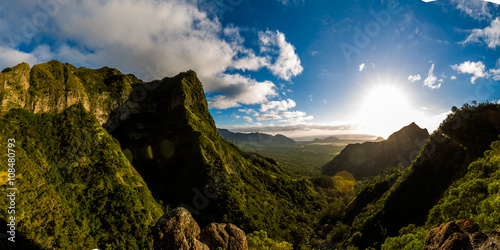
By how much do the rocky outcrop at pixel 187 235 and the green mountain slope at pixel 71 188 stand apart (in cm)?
6441

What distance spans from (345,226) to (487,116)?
63.5 metres

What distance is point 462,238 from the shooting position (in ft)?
57.9

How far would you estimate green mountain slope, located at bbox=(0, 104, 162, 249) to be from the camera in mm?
60094

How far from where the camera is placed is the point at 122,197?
82.5 meters

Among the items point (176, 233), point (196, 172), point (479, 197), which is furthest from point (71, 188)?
point (479, 197)

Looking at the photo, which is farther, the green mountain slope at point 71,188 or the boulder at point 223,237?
the green mountain slope at point 71,188

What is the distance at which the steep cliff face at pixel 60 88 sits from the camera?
7850 centimetres

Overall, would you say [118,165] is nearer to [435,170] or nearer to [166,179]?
[166,179]

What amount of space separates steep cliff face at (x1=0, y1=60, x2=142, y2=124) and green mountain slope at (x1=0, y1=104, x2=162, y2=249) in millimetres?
5246

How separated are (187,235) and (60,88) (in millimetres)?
126634

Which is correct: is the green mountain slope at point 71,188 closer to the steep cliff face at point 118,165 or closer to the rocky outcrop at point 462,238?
the steep cliff face at point 118,165

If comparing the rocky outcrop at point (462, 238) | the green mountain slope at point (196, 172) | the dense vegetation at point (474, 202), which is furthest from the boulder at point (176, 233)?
the green mountain slope at point (196, 172)

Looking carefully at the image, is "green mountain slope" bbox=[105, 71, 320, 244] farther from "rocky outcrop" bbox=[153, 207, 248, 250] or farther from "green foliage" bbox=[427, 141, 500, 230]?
"green foliage" bbox=[427, 141, 500, 230]

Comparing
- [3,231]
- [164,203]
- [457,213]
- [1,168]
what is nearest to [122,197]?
[164,203]
